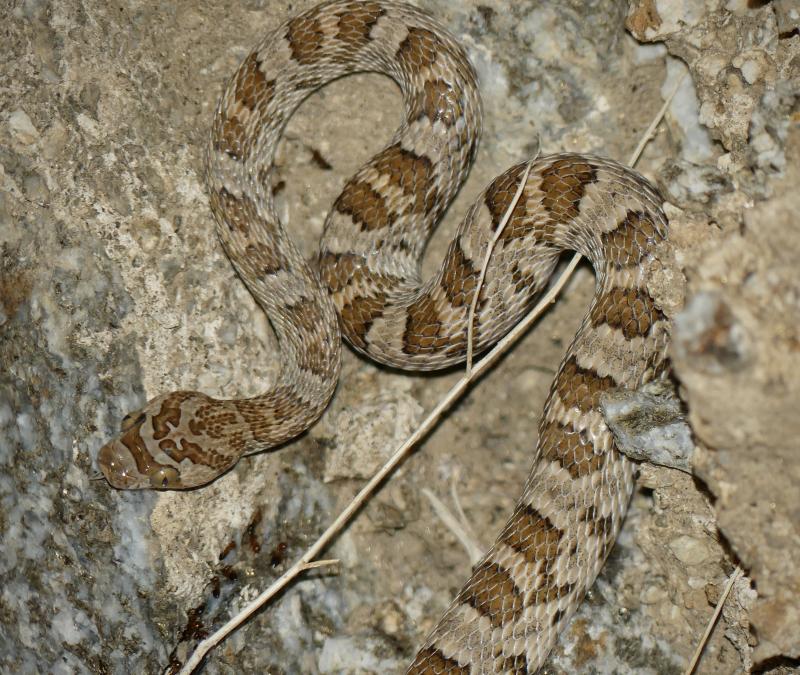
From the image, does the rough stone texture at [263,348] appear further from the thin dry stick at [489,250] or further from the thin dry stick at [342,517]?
the thin dry stick at [489,250]

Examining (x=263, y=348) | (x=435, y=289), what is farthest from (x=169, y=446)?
(x=435, y=289)

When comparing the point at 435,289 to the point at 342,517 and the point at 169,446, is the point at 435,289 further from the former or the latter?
the point at 169,446

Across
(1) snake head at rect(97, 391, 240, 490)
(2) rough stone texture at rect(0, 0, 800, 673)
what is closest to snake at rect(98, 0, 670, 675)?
(1) snake head at rect(97, 391, 240, 490)

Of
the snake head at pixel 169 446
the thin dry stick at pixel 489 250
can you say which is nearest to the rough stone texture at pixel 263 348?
the snake head at pixel 169 446

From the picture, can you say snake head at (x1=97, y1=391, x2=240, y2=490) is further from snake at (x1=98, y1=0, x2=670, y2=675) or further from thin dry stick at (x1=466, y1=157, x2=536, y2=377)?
thin dry stick at (x1=466, y1=157, x2=536, y2=377)

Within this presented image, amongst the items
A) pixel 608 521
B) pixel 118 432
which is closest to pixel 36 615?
pixel 118 432

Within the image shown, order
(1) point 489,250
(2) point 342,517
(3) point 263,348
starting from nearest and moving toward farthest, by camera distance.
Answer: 1. (2) point 342,517
2. (1) point 489,250
3. (3) point 263,348
